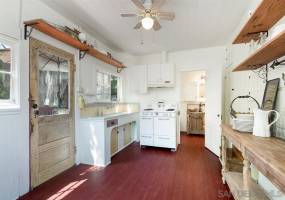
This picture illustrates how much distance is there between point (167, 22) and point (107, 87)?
2.20 m

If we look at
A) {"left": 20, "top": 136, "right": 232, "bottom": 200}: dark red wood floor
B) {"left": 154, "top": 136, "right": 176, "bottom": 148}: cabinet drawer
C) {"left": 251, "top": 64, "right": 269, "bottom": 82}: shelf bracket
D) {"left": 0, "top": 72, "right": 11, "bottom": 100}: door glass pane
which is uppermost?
{"left": 251, "top": 64, "right": 269, "bottom": 82}: shelf bracket

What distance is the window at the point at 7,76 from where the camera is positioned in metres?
2.04

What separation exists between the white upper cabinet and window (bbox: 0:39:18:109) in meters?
3.26

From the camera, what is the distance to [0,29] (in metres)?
1.94

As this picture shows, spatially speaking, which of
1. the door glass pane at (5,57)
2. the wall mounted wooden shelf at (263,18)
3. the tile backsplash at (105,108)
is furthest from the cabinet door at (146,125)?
the door glass pane at (5,57)

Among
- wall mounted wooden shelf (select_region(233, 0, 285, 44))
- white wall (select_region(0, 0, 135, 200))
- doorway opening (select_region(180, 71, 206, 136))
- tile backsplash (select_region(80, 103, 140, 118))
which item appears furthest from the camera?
doorway opening (select_region(180, 71, 206, 136))

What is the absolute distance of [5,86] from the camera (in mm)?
2072

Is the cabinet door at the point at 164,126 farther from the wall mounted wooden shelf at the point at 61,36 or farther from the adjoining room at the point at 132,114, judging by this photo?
the wall mounted wooden shelf at the point at 61,36

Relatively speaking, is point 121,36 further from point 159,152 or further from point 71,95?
point 159,152

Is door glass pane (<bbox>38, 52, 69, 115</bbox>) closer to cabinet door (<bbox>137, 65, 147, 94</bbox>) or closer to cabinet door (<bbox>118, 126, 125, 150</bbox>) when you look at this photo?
cabinet door (<bbox>118, 126, 125, 150</bbox>)

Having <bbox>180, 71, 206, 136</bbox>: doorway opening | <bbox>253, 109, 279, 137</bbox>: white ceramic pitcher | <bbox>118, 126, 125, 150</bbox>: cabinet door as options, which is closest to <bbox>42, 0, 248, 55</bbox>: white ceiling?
<bbox>253, 109, 279, 137</bbox>: white ceramic pitcher

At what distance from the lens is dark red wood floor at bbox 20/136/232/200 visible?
2.19 metres

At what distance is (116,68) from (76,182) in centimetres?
311

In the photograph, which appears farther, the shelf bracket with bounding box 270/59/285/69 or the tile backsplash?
the tile backsplash
